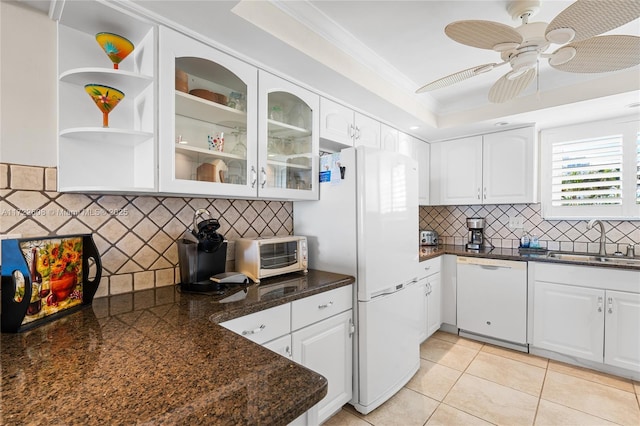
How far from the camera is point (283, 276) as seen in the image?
187 cm

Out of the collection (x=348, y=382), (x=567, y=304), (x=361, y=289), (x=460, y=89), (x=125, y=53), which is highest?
(x=460, y=89)

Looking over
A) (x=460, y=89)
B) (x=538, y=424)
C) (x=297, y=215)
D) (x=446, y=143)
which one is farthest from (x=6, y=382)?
(x=446, y=143)

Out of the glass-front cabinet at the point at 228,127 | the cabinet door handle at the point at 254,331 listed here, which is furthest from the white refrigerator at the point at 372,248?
the cabinet door handle at the point at 254,331

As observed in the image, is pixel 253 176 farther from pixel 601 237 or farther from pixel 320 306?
pixel 601 237

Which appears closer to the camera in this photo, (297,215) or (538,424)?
(538,424)

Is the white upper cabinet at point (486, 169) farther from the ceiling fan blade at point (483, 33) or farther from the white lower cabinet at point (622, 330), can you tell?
the ceiling fan blade at point (483, 33)

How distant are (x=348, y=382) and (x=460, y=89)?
2.55 meters

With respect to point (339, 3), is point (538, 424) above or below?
below

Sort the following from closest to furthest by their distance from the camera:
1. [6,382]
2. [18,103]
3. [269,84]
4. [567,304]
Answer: [6,382] → [18,103] → [269,84] → [567,304]

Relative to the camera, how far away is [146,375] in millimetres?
706

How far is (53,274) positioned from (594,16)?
2226mm

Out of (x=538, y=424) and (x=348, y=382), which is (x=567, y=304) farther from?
(x=348, y=382)

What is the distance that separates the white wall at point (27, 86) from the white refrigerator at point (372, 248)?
4.75 feet

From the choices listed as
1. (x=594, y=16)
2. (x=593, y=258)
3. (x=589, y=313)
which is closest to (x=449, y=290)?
(x=589, y=313)
